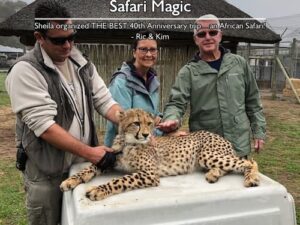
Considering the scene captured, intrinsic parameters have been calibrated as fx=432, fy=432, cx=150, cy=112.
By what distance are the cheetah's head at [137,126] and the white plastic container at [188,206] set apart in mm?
326

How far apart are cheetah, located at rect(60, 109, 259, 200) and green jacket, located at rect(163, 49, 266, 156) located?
32 cm

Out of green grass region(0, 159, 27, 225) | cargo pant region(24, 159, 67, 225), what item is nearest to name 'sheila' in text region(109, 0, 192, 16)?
green grass region(0, 159, 27, 225)

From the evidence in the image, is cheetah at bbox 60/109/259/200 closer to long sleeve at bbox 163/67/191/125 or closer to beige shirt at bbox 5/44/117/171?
long sleeve at bbox 163/67/191/125

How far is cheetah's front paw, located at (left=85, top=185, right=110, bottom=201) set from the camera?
6.73ft

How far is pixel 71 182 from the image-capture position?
7.48 ft

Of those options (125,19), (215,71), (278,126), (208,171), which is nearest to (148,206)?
(208,171)

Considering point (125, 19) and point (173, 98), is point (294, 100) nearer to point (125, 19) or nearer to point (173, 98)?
point (125, 19)

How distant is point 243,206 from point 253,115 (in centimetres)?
126

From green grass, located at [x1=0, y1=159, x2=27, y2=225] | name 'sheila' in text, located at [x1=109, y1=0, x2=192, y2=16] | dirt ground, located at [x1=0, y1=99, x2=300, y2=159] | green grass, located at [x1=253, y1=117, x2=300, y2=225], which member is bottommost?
dirt ground, located at [x1=0, y1=99, x2=300, y2=159]

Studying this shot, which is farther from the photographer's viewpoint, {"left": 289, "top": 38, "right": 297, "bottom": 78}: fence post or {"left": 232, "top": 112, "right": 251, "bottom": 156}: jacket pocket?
{"left": 289, "top": 38, "right": 297, "bottom": 78}: fence post

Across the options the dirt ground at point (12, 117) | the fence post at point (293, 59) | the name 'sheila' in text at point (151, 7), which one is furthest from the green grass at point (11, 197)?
the fence post at point (293, 59)

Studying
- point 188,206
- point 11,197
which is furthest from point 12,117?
point 188,206

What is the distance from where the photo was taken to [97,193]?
2074mm

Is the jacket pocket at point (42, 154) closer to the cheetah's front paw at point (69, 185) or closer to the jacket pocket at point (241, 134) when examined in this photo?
the cheetah's front paw at point (69, 185)
